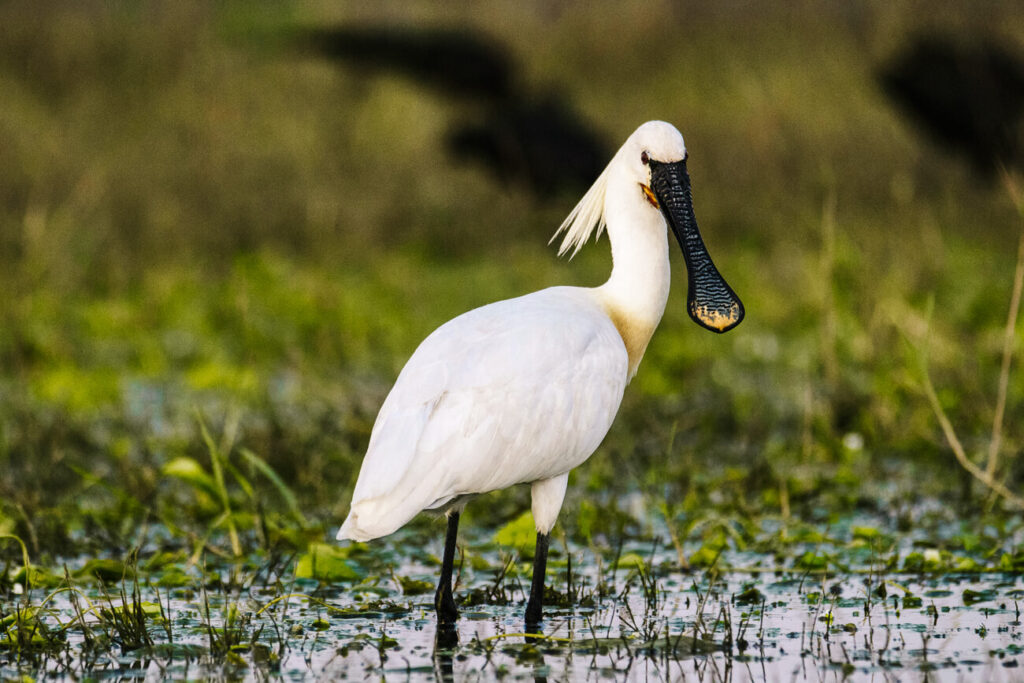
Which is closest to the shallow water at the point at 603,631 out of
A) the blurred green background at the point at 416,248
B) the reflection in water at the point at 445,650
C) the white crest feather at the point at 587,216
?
the reflection in water at the point at 445,650

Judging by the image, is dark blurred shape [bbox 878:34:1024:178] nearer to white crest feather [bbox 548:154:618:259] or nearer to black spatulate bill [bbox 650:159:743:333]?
black spatulate bill [bbox 650:159:743:333]

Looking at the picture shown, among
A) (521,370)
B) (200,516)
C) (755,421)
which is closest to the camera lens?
(521,370)

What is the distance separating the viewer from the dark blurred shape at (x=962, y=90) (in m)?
13.3

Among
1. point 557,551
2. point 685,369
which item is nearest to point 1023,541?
point 557,551

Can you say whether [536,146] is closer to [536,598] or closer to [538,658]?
[536,598]

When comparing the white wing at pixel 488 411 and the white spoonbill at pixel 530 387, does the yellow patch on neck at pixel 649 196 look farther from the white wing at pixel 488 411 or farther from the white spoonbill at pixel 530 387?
the white wing at pixel 488 411

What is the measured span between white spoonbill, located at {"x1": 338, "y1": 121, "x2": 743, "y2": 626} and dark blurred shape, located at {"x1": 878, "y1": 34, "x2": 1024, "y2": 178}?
8176mm

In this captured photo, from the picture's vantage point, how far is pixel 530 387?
173 inches

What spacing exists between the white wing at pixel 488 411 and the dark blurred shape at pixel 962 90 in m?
8.65

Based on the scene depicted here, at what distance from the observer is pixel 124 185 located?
13930 mm

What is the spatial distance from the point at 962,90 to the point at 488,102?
4790 millimetres

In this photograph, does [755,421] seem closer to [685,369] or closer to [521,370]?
[685,369]

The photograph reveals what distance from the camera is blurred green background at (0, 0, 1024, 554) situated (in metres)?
6.56

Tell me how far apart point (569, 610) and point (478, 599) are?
316 millimetres
